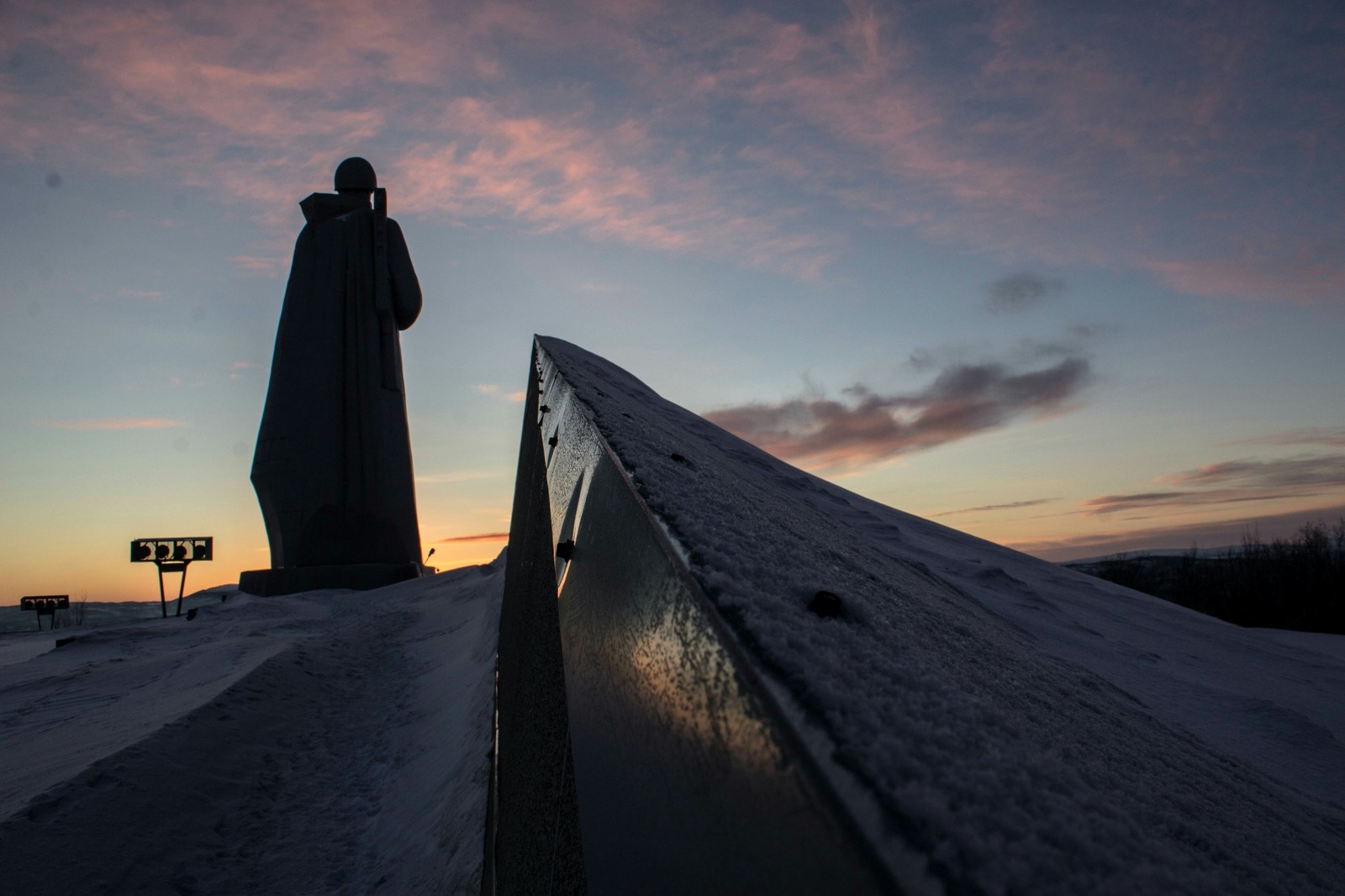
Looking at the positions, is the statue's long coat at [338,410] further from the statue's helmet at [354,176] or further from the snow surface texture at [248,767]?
the snow surface texture at [248,767]

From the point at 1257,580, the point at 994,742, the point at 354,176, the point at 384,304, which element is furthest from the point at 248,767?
the point at 1257,580

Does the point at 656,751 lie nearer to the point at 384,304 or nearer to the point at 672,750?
the point at 672,750

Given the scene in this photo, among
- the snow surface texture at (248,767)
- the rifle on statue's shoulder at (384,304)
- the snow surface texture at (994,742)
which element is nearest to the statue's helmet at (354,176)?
the rifle on statue's shoulder at (384,304)

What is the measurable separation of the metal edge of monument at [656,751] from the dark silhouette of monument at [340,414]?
8723 millimetres

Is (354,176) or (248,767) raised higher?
(354,176)

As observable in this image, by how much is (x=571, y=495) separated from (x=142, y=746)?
208 cm

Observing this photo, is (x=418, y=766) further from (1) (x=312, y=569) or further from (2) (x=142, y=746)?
(1) (x=312, y=569)

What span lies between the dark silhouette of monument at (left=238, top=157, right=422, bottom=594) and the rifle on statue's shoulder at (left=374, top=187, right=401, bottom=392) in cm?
1

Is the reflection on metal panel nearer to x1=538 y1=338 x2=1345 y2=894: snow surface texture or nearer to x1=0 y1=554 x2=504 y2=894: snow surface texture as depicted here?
x1=538 y1=338 x2=1345 y2=894: snow surface texture

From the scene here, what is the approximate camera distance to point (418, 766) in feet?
8.61

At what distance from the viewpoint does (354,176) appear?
33.1 ft

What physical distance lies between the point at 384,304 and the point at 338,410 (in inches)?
63.2

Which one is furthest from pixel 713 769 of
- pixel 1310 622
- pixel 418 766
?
pixel 1310 622

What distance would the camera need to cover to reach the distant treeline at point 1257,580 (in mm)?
10797
